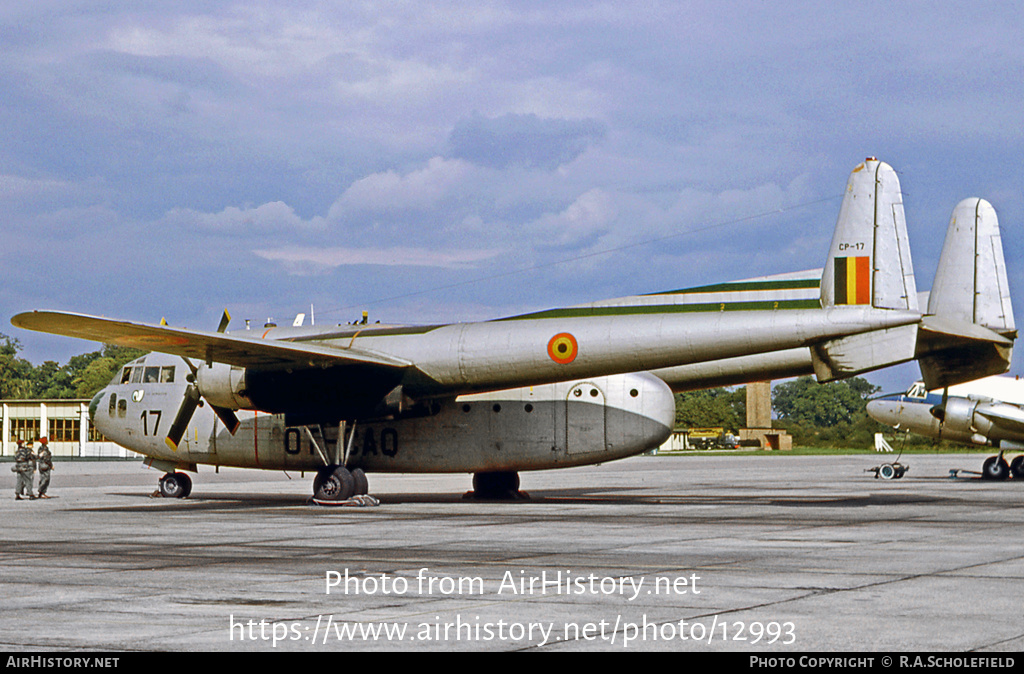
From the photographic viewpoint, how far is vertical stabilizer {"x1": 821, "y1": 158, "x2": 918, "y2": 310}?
20.4 meters

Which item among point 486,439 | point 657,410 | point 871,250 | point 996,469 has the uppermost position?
point 871,250

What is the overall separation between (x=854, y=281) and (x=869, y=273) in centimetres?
33

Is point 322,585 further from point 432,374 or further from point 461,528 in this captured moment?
point 432,374

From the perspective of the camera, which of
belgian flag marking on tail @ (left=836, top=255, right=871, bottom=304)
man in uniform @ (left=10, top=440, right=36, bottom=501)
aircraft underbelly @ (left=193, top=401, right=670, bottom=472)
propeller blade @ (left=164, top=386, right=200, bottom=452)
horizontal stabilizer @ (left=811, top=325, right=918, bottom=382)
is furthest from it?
man in uniform @ (left=10, top=440, right=36, bottom=501)

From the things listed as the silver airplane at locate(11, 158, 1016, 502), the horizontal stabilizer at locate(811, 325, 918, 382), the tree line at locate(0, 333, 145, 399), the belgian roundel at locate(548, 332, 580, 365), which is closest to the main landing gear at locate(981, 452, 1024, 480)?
the silver airplane at locate(11, 158, 1016, 502)

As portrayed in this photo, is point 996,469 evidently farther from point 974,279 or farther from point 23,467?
point 23,467

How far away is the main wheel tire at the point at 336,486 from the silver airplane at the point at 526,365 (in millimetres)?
32

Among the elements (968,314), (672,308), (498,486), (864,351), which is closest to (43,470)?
(498,486)

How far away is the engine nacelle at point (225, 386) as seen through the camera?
2372 centimetres

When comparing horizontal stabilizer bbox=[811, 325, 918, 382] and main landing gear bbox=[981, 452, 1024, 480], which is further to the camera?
main landing gear bbox=[981, 452, 1024, 480]

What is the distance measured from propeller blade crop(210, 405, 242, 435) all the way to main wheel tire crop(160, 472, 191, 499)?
12.9 feet

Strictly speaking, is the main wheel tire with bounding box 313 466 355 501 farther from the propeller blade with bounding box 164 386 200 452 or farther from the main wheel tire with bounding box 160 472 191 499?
the main wheel tire with bounding box 160 472 191 499

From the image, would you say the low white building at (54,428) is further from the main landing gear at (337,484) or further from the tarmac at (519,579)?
the tarmac at (519,579)

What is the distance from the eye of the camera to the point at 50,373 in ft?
504
